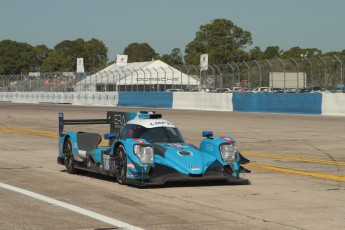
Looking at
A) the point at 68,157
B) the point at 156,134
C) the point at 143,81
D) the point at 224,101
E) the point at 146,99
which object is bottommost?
the point at 68,157

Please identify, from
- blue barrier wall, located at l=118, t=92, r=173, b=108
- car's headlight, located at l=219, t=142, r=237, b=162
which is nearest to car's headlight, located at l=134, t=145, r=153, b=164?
car's headlight, located at l=219, t=142, r=237, b=162

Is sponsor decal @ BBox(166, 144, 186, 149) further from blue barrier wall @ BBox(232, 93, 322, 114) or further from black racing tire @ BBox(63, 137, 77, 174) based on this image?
blue barrier wall @ BBox(232, 93, 322, 114)

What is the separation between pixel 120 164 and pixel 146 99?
149ft

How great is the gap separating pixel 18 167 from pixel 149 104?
137 ft

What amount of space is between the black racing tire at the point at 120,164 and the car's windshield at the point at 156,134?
52 cm

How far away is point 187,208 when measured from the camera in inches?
381

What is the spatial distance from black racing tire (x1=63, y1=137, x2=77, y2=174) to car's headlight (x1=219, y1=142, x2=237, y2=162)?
3320 millimetres

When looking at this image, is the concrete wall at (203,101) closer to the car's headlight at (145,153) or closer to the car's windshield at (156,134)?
the car's windshield at (156,134)

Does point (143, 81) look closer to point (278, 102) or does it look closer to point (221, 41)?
point (278, 102)

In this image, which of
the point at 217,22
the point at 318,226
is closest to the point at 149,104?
the point at 318,226

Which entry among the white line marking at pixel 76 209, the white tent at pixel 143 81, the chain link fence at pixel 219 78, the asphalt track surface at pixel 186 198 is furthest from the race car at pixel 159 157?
the white tent at pixel 143 81

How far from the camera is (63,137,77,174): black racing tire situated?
555 inches

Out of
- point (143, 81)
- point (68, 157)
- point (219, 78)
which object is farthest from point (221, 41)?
point (68, 157)

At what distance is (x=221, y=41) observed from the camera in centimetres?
12862
